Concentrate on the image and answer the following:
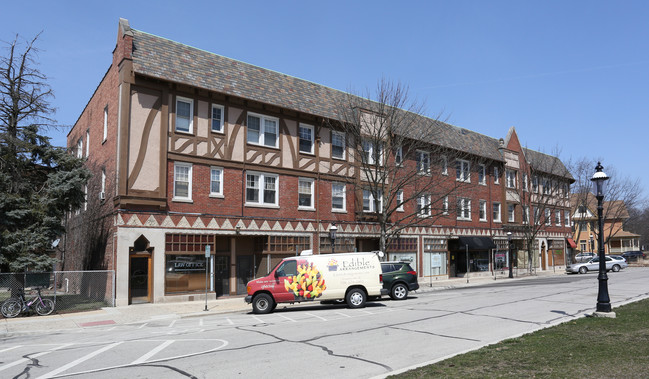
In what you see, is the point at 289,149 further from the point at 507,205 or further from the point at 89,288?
the point at 507,205

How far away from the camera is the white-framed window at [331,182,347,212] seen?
2927 cm

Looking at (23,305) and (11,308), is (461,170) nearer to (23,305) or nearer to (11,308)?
(23,305)

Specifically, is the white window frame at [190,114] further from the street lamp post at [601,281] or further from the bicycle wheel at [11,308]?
the street lamp post at [601,281]

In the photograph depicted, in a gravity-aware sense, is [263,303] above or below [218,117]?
below

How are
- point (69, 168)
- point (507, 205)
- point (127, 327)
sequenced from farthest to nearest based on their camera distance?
1. point (507, 205)
2. point (69, 168)
3. point (127, 327)

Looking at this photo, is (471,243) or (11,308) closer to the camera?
(11,308)

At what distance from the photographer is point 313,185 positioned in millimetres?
28141

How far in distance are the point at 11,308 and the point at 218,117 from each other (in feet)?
39.9

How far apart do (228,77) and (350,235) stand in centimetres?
1166

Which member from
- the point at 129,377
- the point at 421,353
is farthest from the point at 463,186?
the point at 129,377

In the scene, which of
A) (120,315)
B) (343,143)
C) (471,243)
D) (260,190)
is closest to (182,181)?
(260,190)

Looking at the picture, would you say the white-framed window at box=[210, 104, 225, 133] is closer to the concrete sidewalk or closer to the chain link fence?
the chain link fence

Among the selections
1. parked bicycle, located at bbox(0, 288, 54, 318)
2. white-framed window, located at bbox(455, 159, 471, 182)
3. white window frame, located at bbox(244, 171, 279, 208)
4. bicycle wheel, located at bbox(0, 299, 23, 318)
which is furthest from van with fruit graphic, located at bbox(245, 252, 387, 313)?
white-framed window, located at bbox(455, 159, 471, 182)

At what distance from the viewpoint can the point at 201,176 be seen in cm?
2366
